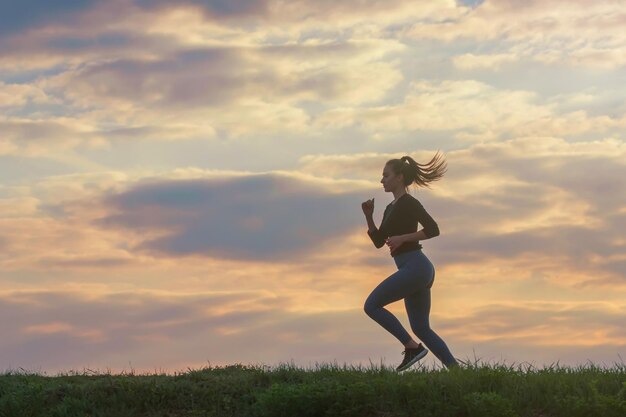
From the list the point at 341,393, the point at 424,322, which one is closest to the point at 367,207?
the point at 424,322

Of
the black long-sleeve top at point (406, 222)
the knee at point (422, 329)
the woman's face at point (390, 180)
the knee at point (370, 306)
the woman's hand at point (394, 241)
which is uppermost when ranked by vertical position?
the woman's face at point (390, 180)

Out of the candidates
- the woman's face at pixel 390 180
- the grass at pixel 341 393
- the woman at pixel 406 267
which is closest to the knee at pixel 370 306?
the woman at pixel 406 267

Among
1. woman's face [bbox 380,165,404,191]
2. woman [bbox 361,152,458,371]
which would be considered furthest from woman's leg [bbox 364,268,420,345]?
woman's face [bbox 380,165,404,191]

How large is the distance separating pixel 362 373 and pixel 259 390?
1511 mm

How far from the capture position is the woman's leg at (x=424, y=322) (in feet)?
47.8

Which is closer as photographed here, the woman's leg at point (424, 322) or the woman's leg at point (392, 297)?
the woman's leg at point (392, 297)

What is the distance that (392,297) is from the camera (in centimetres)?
1441

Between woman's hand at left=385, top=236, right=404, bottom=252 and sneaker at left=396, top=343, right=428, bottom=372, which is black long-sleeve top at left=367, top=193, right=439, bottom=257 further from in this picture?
sneaker at left=396, top=343, right=428, bottom=372

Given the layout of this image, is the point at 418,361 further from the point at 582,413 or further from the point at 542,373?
the point at 582,413

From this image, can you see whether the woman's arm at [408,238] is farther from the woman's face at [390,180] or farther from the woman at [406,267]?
the woman's face at [390,180]

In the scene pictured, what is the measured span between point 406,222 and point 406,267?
0.67 metres

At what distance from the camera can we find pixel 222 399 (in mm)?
13250

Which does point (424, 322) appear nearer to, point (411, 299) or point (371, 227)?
point (411, 299)

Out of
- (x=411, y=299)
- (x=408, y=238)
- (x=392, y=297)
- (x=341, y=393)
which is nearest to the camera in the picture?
(x=341, y=393)
